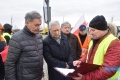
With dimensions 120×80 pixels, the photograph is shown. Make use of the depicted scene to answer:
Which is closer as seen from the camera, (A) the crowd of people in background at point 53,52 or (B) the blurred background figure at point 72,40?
(A) the crowd of people in background at point 53,52

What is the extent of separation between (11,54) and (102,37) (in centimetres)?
133

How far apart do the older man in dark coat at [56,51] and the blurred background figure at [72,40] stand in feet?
4.35

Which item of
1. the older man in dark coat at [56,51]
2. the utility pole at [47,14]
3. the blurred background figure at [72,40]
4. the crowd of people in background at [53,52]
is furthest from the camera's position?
the utility pole at [47,14]

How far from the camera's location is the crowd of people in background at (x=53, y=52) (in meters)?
2.58

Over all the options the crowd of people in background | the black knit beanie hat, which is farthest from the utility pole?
the black knit beanie hat

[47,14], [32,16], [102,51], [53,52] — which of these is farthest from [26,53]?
[47,14]

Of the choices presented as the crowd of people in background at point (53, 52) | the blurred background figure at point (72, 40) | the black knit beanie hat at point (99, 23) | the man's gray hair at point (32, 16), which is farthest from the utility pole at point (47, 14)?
the black knit beanie hat at point (99, 23)

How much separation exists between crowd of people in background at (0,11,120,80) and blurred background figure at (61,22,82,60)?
4.35 ft

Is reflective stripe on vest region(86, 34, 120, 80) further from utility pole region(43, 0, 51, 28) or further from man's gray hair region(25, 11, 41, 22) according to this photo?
utility pole region(43, 0, 51, 28)

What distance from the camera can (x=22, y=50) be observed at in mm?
3256

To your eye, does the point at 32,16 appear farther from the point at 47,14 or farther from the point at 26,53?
the point at 47,14

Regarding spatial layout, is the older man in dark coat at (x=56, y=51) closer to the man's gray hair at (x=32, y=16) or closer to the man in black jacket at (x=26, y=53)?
the man in black jacket at (x=26, y=53)

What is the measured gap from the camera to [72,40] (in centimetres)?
546

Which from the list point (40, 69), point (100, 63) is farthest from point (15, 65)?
point (100, 63)
